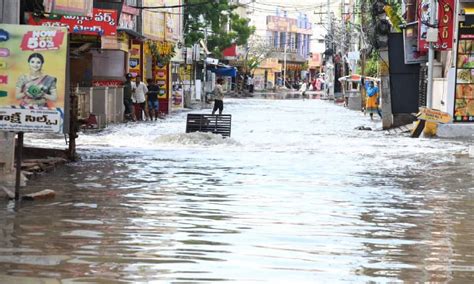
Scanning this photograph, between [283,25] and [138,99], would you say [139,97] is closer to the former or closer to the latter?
[138,99]

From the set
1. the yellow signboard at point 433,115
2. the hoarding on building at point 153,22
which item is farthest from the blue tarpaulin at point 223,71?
the yellow signboard at point 433,115

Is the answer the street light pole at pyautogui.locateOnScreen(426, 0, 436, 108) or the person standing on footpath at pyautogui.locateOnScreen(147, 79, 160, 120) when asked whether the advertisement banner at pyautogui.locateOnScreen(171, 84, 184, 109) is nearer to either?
the person standing on footpath at pyautogui.locateOnScreen(147, 79, 160, 120)

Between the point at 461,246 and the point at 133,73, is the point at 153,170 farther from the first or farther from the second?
the point at 133,73

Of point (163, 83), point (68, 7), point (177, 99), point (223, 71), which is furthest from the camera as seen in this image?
point (223, 71)

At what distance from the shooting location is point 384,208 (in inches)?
510

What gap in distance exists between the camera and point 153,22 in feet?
141

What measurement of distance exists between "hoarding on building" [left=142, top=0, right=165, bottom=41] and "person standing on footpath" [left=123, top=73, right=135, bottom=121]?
4282 millimetres

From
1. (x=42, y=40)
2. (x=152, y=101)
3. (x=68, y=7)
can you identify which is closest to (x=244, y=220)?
(x=42, y=40)

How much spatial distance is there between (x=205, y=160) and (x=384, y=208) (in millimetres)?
7368

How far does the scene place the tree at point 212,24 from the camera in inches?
2544

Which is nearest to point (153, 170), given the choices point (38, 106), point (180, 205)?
point (180, 205)

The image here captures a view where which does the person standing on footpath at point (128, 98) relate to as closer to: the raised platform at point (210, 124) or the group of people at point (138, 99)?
the group of people at point (138, 99)

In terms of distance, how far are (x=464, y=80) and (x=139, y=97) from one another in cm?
1320

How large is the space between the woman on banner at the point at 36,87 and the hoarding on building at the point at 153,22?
2935cm
